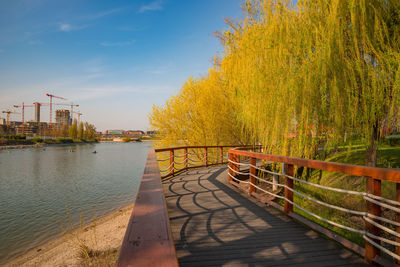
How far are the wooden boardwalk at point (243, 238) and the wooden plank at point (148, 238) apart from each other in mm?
1000

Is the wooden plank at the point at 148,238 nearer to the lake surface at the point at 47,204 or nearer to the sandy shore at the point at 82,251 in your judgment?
the sandy shore at the point at 82,251

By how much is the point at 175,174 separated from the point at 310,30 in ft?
21.4

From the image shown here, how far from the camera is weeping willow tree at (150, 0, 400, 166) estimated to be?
4.91 meters

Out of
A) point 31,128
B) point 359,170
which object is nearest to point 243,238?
point 359,170

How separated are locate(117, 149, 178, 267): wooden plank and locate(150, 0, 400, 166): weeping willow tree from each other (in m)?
4.63

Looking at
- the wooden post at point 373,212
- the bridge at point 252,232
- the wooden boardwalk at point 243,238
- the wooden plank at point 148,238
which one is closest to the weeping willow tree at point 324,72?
the bridge at point 252,232

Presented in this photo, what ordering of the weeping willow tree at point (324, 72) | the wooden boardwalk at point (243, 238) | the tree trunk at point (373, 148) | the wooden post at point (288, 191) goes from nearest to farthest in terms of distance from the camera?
the wooden boardwalk at point (243, 238), the wooden post at point (288, 191), the weeping willow tree at point (324, 72), the tree trunk at point (373, 148)

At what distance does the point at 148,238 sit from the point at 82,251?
5635mm

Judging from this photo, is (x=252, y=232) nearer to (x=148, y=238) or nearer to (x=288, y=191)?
(x=288, y=191)

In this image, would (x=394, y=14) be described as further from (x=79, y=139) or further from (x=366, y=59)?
(x=79, y=139)

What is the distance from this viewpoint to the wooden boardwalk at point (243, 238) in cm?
257

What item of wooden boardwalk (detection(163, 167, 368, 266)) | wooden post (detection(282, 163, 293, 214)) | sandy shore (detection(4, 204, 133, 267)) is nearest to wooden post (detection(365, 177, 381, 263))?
wooden boardwalk (detection(163, 167, 368, 266))

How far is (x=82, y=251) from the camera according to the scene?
5.81 m

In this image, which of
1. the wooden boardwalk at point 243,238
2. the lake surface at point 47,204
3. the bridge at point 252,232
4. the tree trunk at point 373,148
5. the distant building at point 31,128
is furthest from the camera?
the distant building at point 31,128
